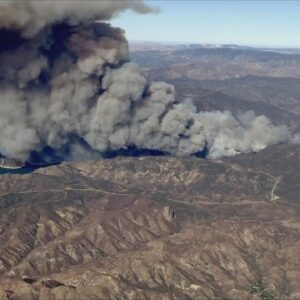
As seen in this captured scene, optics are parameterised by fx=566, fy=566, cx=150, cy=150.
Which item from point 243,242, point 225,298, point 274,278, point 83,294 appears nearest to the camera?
point 83,294

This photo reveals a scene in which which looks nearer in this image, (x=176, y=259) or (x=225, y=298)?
(x=225, y=298)

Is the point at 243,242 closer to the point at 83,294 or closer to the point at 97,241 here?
the point at 97,241

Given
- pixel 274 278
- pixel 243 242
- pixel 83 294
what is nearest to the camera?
pixel 83 294

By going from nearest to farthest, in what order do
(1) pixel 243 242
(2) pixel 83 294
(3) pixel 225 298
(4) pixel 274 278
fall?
(2) pixel 83 294, (3) pixel 225 298, (4) pixel 274 278, (1) pixel 243 242

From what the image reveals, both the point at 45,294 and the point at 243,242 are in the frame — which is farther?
the point at 243,242

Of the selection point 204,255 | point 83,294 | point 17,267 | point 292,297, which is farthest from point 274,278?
point 17,267

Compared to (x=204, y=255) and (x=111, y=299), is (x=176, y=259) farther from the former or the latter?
(x=111, y=299)

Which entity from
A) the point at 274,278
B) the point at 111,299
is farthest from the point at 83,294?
the point at 274,278
